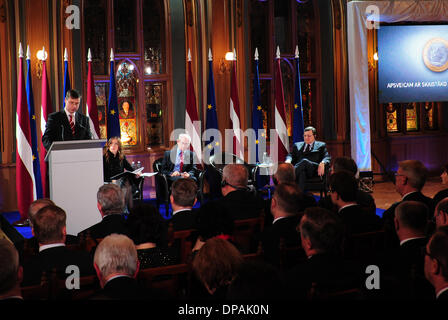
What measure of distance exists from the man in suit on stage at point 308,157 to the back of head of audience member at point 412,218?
15.5 feet

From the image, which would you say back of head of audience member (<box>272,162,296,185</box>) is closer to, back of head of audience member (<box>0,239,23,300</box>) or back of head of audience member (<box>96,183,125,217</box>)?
back of head of audience member (<box>96,183,125,217</box>)

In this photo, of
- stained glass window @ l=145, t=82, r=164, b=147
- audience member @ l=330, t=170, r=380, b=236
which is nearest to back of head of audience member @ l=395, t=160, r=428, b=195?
audience member @ l=330, t=170, r=380, b=236

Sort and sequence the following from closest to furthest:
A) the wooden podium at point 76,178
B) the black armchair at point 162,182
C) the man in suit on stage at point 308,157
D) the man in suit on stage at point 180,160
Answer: the wooden podium at point 76,178 → the black armchair at point 162,182 → the man in suit on stage at point 180,160 → the man in suit on stage at point 308,157

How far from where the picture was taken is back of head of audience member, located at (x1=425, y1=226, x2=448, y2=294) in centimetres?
226

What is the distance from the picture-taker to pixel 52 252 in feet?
9.53

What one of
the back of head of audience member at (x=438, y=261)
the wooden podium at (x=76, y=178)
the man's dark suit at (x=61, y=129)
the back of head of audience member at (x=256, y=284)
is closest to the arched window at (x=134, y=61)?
the man's dark suit at (x=61, y=129)

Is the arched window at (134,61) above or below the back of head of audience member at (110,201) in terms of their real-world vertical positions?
above

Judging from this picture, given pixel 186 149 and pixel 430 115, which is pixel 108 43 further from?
pixel 430 115

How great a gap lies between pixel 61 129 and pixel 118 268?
3.92 metres

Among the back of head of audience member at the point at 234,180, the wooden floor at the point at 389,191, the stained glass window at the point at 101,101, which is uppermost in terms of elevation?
the stained glass window at the point at 101,101

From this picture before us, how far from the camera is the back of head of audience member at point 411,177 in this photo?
14.2ft

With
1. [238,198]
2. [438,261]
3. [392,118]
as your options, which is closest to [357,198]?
[238,198]

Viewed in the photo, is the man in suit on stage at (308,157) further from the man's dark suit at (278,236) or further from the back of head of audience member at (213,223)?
the back of head of audience member at (213,223)

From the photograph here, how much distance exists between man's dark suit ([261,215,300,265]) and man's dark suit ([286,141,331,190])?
14.4ft
